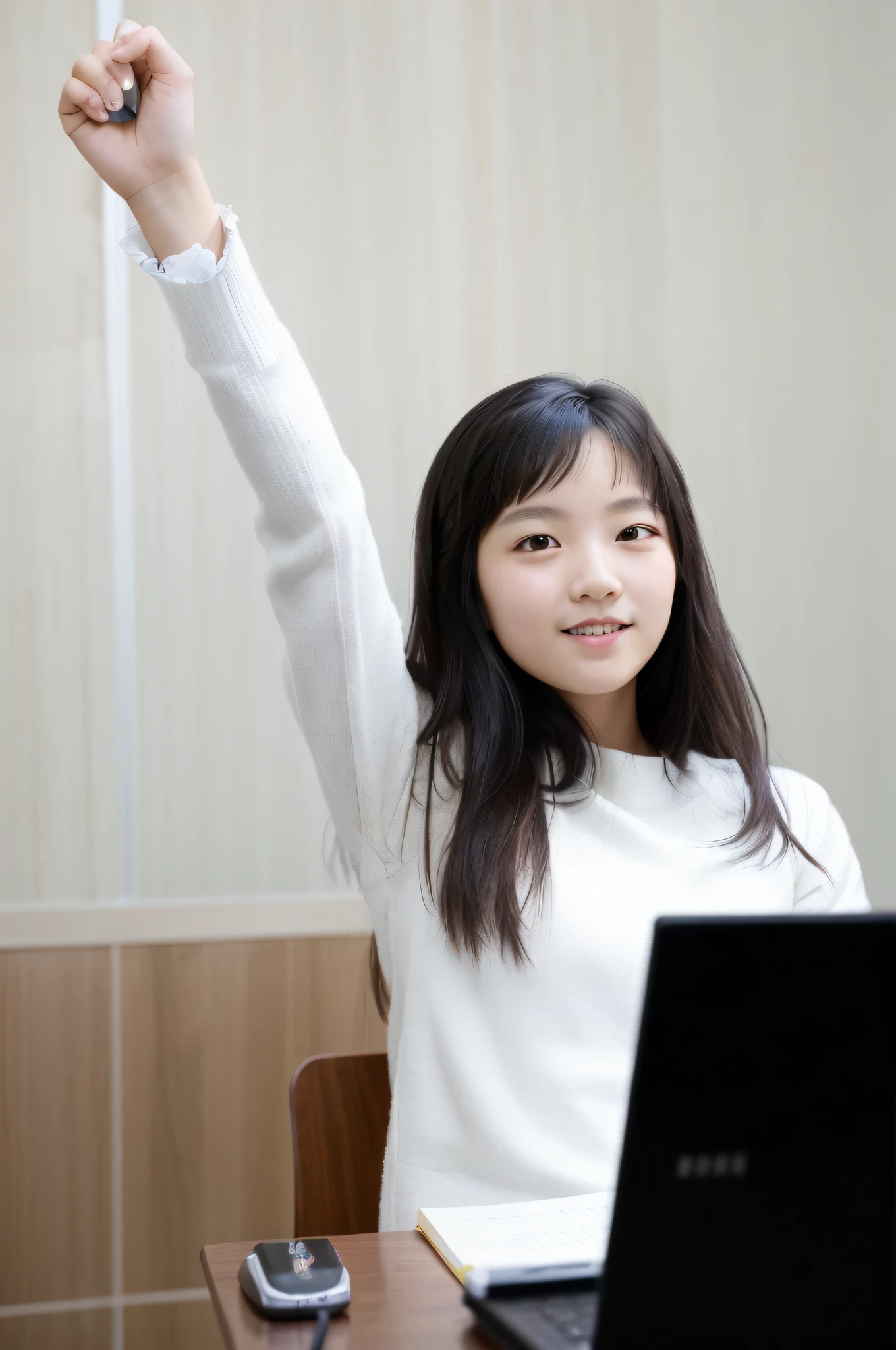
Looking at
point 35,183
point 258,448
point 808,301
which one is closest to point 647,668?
point 258,448

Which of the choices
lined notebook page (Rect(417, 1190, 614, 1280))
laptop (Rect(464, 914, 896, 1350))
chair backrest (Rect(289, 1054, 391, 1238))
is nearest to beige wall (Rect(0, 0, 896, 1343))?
chair backrest (Rect(289, 1054, 391, 1238))

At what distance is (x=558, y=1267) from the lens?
575 mm

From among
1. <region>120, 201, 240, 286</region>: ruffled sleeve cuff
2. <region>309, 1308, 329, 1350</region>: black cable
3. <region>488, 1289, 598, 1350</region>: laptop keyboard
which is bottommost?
<region>309, 1308, 329, 1350</region>: black cable

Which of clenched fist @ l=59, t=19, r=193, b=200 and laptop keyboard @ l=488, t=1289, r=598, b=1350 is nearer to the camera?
laptop keyboard @ l=488, t=1289, r=598, b=1350

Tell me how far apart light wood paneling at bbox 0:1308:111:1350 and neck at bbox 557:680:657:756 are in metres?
1.05

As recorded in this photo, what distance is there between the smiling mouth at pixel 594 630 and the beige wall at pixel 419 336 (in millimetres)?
669

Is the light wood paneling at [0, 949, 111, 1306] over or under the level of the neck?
under

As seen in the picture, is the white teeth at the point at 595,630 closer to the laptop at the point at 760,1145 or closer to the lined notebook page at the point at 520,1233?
the lined notebook page at the point at 520,1233

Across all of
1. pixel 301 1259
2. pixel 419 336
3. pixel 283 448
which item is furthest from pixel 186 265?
pixel 419 336

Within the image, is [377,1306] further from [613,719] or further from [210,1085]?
[210,1085]

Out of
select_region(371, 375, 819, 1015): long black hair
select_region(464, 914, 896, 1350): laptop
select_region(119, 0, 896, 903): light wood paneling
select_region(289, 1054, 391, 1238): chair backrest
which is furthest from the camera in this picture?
select_region(119, 0, 896, 903): light wood paneling

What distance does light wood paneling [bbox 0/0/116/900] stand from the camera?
1570 millimetres

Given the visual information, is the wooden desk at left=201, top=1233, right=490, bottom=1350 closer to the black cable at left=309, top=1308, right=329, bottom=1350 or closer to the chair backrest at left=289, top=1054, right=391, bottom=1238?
the black cable at left=309, top=1308, right=329, bottom=1350

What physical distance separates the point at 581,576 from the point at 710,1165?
0.63m
